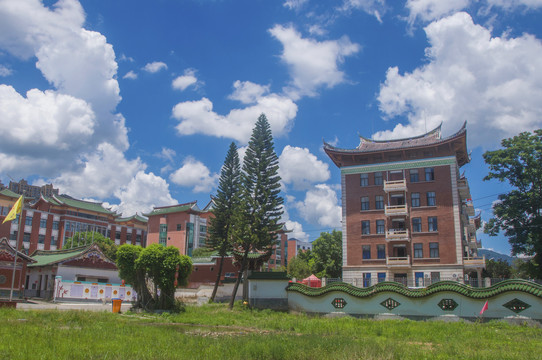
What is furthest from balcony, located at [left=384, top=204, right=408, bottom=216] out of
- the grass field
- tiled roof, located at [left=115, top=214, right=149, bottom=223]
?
tiled roof, located at [left=115, top=214, right=149, bottom=223]

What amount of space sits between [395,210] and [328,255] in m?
18.7

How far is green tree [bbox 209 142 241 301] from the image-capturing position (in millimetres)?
34312

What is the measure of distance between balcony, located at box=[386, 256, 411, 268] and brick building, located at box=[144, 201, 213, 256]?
38545 millimetres

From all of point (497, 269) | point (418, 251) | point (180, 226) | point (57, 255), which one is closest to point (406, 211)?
point (418, 251)

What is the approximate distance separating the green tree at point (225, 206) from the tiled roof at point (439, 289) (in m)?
8.72

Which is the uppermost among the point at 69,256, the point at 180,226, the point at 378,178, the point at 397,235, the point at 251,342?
the point at 378,178

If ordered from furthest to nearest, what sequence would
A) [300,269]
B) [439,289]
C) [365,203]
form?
[300,269] → [365,203] → [439,289]

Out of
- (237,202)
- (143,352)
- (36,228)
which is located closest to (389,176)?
(237,202)

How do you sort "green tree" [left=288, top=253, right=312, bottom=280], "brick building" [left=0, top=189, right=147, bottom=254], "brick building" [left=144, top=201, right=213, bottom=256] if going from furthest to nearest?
1. "brick building" [left=144, top=201, right=213, bottom=256]
2. "brick building" [left=0, top=189, right=147, bottom=254]
3. "green tree" [left=288, top=253, right=312, bottom=280]

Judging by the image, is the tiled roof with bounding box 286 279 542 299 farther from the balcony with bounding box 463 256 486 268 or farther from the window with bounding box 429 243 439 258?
the balcony with bounding box 463 256 486 268

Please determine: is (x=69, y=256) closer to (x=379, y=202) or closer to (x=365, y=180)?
(x=365, y=180)

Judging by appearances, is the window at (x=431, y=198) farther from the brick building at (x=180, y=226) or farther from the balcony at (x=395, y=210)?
the brick building at (x=180, y=226)

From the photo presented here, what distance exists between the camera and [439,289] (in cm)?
2252

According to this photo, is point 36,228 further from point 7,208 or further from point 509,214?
point 509,214
